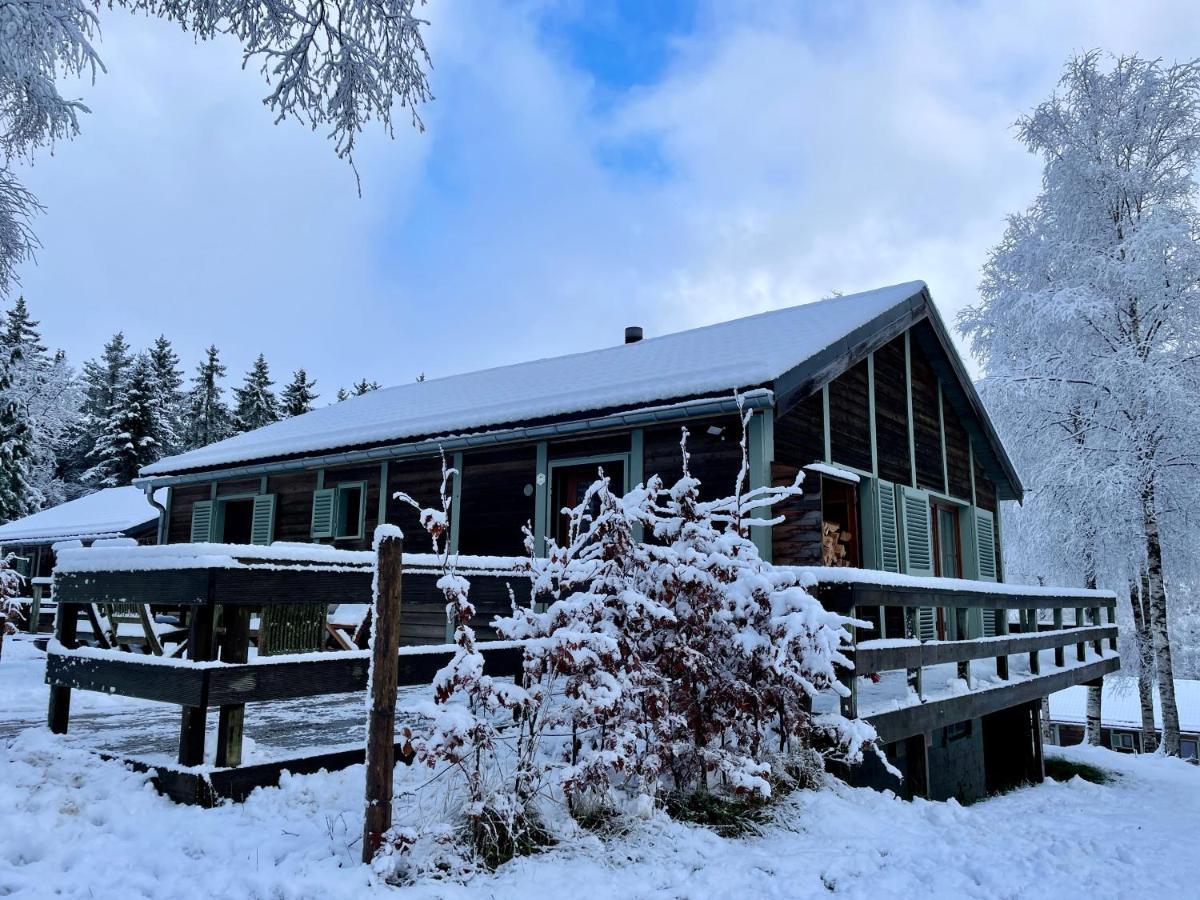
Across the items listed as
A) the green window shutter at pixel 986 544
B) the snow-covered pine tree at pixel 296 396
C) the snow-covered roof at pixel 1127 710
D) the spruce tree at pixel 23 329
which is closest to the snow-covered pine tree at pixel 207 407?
the snow-covered pine tree at pixel 296 396

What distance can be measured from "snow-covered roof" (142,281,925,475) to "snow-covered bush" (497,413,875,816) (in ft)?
12.3

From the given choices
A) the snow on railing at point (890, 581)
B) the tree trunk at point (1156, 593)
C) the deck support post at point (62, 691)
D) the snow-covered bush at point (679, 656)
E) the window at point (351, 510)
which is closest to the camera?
the snow-covered bush at point (679, 656)

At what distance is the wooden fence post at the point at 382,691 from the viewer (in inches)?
143

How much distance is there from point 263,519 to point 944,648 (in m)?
11.2

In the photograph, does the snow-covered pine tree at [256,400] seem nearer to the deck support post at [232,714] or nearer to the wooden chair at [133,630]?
the wooden chair at [133,630]

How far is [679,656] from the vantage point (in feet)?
16.0

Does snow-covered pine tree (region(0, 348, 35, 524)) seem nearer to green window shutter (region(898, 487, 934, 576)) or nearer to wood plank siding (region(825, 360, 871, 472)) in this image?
wood plank siding (region(825, 360, 871, 472))

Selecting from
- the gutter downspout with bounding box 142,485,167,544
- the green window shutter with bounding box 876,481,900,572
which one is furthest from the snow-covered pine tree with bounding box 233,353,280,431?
the green window shutter with bounding box 876,481,900,572

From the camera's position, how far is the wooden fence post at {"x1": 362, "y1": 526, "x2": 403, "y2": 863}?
3.63m

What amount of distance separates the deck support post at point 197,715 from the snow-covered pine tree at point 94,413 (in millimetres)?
48151

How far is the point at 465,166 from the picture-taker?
12.4m

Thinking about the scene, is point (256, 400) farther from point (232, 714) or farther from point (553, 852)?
point (553, 852)

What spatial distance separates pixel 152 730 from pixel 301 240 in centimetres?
1478

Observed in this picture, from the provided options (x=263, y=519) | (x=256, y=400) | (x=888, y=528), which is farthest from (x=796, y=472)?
(x=256, y=400)
